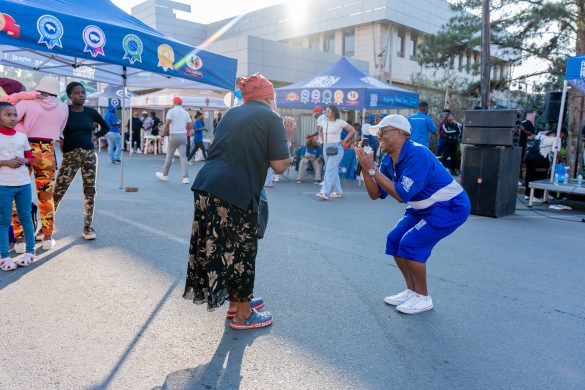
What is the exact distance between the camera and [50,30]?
539 cm

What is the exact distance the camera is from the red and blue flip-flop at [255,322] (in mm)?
3318

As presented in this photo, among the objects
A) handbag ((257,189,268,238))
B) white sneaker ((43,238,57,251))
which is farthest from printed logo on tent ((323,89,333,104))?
handbag ((257,189,268,238))

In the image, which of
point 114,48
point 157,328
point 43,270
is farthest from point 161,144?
point 157,328

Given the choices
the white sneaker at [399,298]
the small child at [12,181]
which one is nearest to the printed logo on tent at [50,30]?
the small child at [12,181]

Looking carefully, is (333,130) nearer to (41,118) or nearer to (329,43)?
(41,118)

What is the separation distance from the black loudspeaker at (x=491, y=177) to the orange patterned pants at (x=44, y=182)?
677 cm

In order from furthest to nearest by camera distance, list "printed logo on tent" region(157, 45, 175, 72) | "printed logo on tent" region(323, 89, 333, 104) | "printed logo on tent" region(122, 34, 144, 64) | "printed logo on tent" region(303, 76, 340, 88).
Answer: "printed logo on tent" region(303, 76, 340, 88)
"printed logo on tent" region(323, 89, 333, 104)
"printed logo on tent" region(157, 45, 175, 72)
"printed logo on tent" region(122, 34, 144, 64)

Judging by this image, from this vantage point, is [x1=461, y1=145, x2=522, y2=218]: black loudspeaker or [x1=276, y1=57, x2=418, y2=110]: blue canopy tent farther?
[x1=276, y1=57, x2=418, y2=110]: blue canopy tent

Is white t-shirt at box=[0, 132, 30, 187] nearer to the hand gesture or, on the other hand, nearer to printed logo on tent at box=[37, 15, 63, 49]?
printed logo on tent at box=[37, 15, 63, 49]

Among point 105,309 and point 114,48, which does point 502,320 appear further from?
point 114,48

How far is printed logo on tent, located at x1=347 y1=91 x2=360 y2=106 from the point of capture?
11.8 metres

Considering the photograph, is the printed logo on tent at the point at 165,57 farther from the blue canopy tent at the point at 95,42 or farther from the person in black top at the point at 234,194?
the person in black top at the point at 234,194

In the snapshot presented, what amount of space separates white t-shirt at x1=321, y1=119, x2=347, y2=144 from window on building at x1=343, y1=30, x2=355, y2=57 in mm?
26180

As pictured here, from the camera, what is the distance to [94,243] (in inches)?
213
